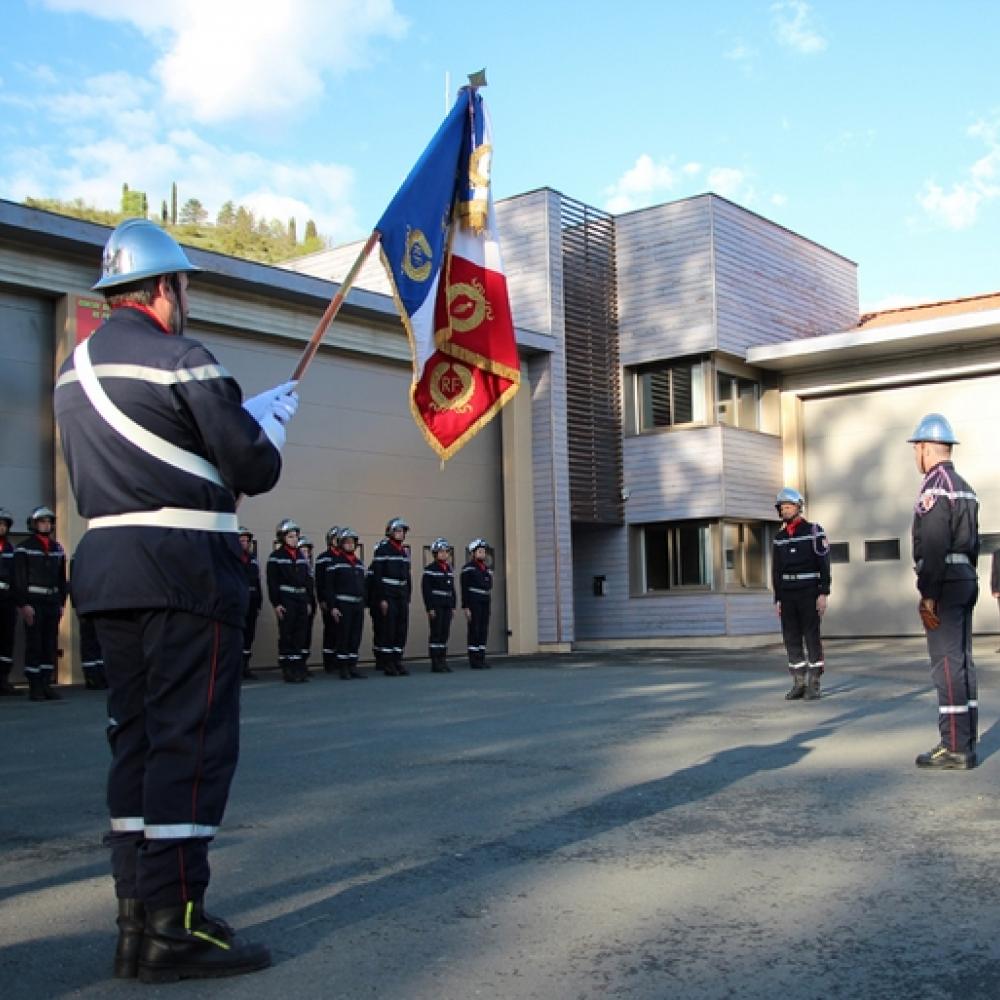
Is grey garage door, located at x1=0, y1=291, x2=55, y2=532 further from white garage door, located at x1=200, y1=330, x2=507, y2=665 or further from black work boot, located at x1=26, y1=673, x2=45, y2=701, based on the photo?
black work boot, located at x1=26, y1=673, x2=45, y2=701

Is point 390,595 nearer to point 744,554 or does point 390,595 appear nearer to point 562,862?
point 744,554

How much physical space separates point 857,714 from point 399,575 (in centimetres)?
939

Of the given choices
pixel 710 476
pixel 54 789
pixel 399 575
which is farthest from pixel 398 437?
pixel 54 789

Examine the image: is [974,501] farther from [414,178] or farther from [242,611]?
[242,611]

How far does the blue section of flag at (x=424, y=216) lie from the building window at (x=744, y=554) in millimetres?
19816

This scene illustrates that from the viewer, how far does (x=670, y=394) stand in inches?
1030

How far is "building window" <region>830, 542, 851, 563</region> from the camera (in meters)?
26.7

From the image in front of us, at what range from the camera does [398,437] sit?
2231 cm

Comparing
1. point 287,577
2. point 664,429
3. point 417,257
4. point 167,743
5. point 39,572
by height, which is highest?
point 664,429

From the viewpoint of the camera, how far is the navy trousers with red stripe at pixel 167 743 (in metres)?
3.75

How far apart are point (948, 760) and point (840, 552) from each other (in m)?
19.9

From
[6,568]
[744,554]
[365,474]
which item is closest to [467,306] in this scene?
[6,568]

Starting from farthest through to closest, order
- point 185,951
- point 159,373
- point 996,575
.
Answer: point 996,575 → point 159,373 → point 185,951

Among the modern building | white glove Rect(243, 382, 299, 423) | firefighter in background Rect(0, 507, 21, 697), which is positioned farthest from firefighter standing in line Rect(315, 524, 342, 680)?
white glove Rect(243, 382, 299, 423)
